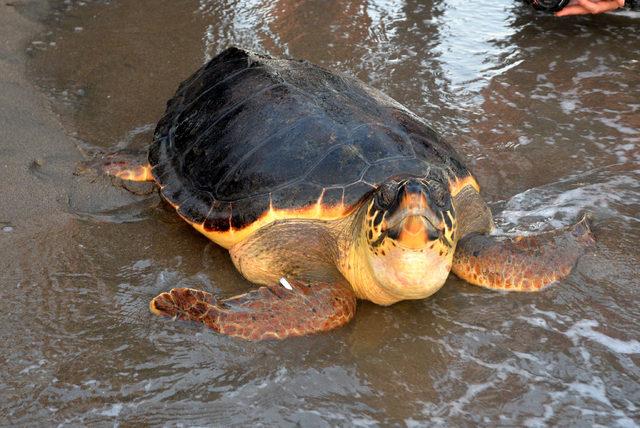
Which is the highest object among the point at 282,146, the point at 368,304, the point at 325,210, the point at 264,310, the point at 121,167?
the point at 282,146

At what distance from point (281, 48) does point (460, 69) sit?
1540 millimetres

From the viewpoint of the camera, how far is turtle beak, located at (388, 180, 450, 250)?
2666 mm

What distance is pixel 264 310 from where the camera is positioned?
2.95 m

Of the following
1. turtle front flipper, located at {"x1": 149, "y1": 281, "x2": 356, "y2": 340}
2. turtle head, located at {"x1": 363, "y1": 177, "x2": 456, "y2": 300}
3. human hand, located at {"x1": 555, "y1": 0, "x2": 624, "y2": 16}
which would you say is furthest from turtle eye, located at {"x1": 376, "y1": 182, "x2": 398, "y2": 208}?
human hand, located at {"x1": 555, "y1": 0, "x2": 624, "y2": 16}

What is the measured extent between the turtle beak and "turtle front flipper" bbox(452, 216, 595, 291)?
2.02 feet

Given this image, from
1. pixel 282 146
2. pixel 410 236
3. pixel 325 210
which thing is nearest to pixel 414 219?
pixel 410 236

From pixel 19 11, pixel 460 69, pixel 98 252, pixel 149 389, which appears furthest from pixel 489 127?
pixel 19 11

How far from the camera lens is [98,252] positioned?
3480 millimetres

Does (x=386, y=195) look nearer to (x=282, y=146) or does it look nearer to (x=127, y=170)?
(x=282, y=146)

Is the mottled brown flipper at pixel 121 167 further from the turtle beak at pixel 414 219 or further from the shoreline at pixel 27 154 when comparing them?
the turtle beak at pixel 414 219

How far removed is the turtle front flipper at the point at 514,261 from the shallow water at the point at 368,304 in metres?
0.07

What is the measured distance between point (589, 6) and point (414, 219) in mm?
4461

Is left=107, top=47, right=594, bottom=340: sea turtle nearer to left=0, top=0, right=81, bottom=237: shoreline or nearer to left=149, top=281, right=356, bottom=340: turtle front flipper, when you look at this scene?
left=149, top=281, right=356, bottom=340: turtle front flipper

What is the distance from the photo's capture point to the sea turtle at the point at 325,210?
2.90 m
